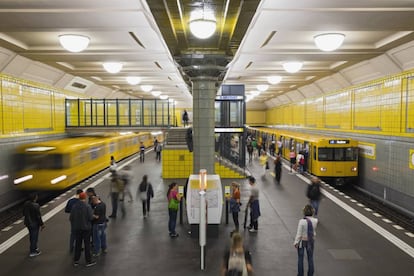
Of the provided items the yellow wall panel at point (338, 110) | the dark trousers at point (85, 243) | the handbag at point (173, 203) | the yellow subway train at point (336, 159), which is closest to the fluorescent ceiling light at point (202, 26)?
the handbag at point (173, 203)

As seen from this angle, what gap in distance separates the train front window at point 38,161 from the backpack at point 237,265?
1017 centimetres

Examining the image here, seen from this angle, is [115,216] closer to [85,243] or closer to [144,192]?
[144,192]

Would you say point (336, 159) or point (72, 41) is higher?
point (72, 41)

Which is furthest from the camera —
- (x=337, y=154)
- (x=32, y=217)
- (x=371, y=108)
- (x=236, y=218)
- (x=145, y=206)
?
(x=337, y=154)

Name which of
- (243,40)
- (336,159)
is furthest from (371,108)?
(243,40)

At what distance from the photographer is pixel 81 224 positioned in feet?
21.5

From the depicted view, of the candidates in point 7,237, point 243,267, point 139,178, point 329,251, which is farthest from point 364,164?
point 7,237

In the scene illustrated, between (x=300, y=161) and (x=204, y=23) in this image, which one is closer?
(x=204, y=23)

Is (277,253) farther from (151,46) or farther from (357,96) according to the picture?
(357,96)

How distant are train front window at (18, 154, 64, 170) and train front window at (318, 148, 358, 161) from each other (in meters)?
11.5

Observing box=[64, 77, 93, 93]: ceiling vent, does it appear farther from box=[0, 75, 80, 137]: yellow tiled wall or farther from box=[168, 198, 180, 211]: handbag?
box=[168, 198, 180, 211]: handbag

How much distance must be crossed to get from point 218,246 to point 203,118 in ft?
10.5

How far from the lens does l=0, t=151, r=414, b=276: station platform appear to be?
21.2 ft

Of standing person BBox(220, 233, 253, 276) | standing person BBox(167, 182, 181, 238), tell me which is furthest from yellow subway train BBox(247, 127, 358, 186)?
standing person BBox(220, 233, 253, 276)
